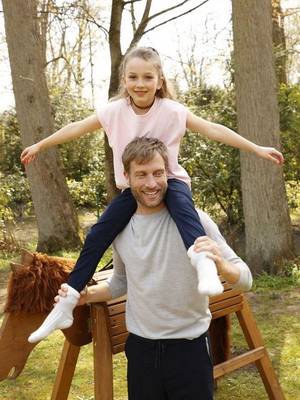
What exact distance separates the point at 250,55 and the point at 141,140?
426cm

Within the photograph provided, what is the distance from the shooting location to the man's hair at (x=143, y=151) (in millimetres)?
2238

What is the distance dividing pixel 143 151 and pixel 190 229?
0.39 metres

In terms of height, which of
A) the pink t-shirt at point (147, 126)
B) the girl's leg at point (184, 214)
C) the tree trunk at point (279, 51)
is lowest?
the girl's leg at point (184, 214)

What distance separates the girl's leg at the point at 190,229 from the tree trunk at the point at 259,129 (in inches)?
158

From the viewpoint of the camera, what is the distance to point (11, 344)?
8.21ft

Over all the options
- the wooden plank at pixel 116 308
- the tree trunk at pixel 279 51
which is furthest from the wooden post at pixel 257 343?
the tree trunk at pixel 279 51

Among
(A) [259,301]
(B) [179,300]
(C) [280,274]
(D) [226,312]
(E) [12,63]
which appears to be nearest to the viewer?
(B) [179,300]

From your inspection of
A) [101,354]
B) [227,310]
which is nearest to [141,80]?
[101,354]

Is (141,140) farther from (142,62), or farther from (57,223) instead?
(57,223)

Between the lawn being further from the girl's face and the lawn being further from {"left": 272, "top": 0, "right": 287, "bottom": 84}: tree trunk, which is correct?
{"left": 272, "top": 0, "right": 287, "bottom": 84}: tree trunk

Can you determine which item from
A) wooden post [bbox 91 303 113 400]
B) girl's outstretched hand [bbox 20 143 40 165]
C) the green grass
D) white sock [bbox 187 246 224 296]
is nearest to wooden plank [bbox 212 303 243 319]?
wooden post [bbox 91 303 113 400]

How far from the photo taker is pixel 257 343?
133 inches

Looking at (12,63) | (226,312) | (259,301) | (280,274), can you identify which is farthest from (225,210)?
(226,312)

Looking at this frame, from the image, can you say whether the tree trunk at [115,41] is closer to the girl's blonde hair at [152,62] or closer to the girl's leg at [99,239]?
the girl's blonde hair at [152,62]
